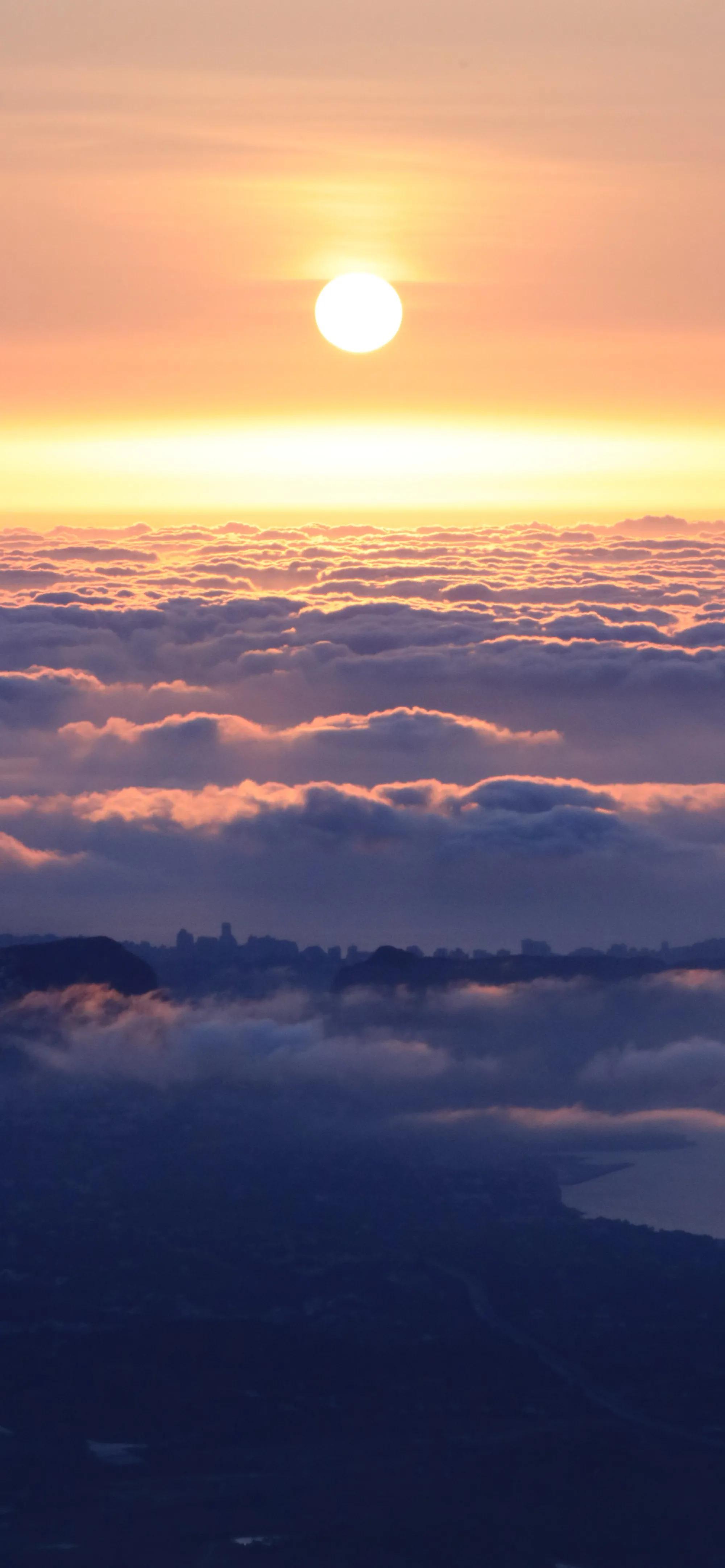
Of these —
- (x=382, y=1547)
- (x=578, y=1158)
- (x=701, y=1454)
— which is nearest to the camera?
(x=382, y=1547)

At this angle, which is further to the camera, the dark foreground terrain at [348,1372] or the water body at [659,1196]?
the water body at [659,1196]

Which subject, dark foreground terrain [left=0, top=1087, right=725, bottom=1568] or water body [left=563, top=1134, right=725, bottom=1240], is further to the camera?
water body [left=563, top=1134, right=725, bottom=1240]

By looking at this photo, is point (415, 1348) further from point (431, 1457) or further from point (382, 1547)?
point (382, 1547)

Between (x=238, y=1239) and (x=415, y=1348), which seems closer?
(x=415, y=1348)

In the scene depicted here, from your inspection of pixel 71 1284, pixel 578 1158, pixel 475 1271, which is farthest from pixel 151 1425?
pixel 578 1158

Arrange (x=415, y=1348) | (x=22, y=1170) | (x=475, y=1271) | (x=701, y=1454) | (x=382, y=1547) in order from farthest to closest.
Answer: (x=22, y=1170), (x=475, y=1271), (x=415, y=1348), (x=701, y=1454), (x=382, y=1547)

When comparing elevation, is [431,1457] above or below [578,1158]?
below
